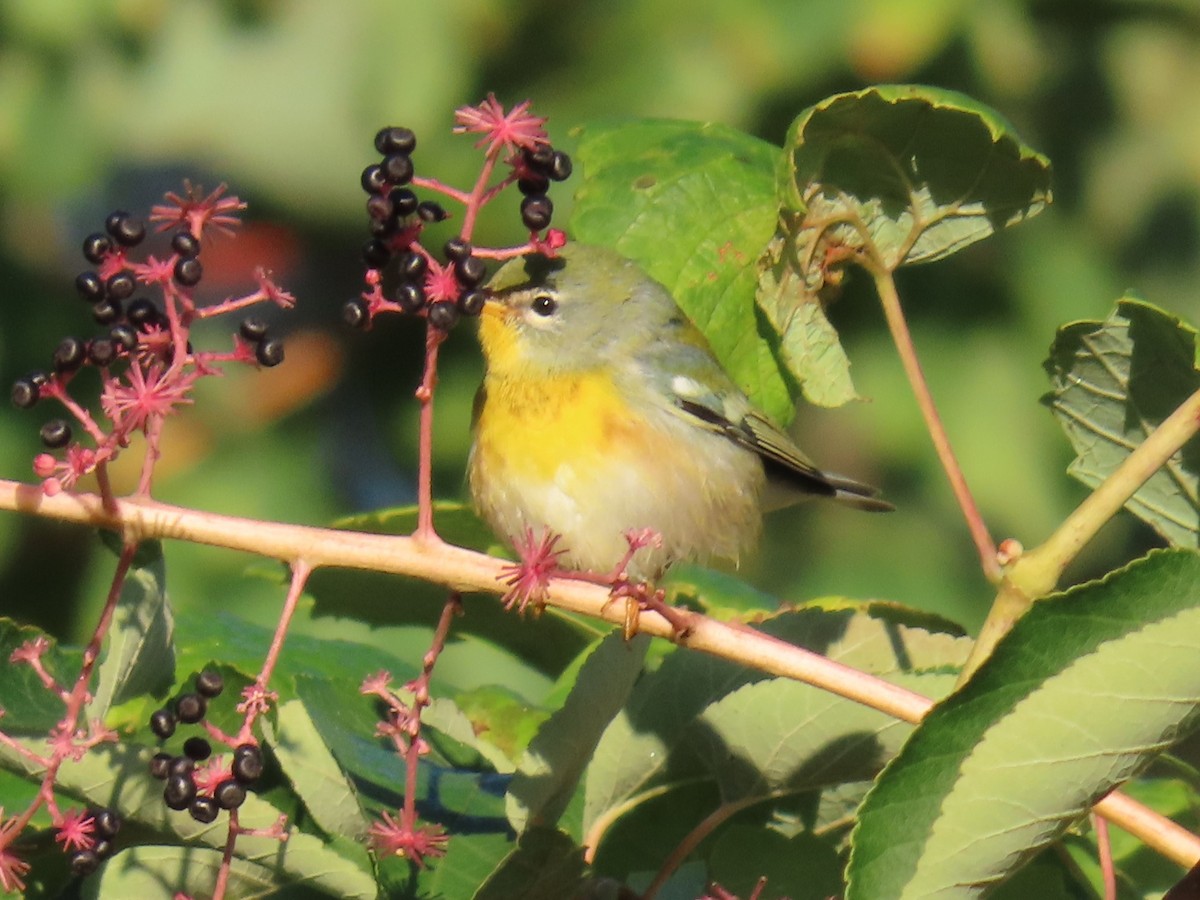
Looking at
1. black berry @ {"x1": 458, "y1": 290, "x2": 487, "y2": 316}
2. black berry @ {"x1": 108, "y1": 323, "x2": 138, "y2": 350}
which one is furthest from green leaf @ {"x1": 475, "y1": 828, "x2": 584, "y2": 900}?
black berry @ {"x1": 108, "y1": 323, "x2": 138, "y2": 350}

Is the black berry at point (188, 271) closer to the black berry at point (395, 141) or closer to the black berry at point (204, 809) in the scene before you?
the black berry at point (395, 141)

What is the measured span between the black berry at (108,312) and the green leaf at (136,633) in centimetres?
24

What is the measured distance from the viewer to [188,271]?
1752 millimetres

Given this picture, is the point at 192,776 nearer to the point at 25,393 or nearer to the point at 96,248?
the point at 25,393

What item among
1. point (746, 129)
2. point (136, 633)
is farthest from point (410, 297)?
point (746, 129)

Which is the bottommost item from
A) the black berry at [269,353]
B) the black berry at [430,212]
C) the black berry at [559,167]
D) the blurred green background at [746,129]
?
the blurred green background at [746,129]

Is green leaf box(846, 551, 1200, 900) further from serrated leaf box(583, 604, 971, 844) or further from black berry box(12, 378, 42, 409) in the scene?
black berry box(12, 378, 42, 409)

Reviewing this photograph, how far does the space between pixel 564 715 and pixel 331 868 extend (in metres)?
0.30

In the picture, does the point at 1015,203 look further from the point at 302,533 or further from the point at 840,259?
the point at 302,533

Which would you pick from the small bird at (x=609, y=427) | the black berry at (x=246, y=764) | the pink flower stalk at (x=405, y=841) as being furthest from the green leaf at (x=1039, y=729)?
the small bird at (x=609, y=427)

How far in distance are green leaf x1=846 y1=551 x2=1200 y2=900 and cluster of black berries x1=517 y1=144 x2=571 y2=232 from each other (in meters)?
0.75

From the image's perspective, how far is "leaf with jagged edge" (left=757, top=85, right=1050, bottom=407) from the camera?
206cm

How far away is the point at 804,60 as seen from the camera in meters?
7.24

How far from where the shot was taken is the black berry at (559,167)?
6.24ft
